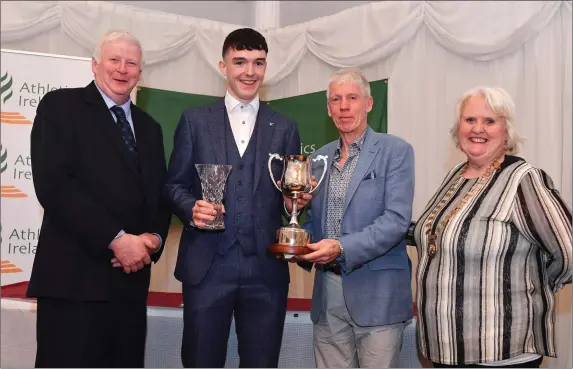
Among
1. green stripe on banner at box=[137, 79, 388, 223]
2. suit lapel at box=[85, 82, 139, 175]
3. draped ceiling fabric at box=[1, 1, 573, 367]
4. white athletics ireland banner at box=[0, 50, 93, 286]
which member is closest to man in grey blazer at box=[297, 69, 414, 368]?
suit lapel at box=[85, 82, 139, 175]

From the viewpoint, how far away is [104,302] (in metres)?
2.68

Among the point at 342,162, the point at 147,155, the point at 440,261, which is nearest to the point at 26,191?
the point at 147,155

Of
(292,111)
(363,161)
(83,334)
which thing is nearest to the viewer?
(83,334)

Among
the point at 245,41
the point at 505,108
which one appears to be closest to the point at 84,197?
the point at 245,41

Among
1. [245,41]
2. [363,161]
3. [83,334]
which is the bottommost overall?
[83,334]

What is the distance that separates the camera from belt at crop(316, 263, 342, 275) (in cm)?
309

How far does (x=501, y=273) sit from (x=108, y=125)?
1.77 meters

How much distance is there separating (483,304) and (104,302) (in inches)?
61.1

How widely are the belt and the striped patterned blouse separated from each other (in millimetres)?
427

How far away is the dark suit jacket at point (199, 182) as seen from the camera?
283cm

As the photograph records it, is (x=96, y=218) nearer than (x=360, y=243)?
Yes

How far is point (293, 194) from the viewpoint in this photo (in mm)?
2875

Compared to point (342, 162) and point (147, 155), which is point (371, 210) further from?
point (147, 155)

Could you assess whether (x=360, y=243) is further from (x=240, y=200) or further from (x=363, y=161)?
(x=240, y=200)
